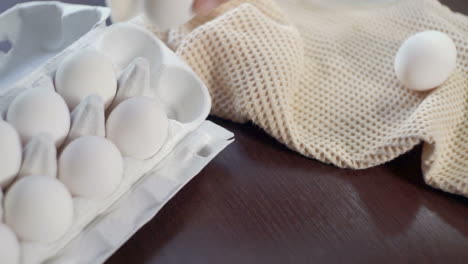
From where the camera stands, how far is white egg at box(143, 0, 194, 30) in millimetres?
519

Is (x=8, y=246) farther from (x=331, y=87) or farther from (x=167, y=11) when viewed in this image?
(x=331, y=87)

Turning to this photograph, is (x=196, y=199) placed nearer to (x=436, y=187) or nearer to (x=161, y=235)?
(x=161, y=235)

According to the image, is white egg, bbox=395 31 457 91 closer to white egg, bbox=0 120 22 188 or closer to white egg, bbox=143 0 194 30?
white egg, bbox=143 0 194 30

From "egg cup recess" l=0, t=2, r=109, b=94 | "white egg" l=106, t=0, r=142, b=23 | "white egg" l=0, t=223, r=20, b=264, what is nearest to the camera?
"white egg" l=0, t=223, r=20, b=264

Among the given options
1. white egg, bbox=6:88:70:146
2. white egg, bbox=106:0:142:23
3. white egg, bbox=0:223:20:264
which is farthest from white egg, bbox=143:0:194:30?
white egg, bbox=0:223:20:264

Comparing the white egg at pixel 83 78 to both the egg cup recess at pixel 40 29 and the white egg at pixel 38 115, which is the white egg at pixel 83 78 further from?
the egg cup recess at pixel 40 29


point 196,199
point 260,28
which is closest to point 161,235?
point 196,199

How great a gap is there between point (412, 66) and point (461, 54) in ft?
0.31

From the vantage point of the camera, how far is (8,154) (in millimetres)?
464

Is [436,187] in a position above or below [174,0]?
below

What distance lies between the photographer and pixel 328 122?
24.8 inches

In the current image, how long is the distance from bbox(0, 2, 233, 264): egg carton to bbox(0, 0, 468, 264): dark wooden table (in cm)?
2

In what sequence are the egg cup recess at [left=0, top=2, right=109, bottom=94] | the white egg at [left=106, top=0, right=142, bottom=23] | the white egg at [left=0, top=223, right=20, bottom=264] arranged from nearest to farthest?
the white egg at [left=0, top=223, right=20, bottom=264] → the white egg at [left=106, top=0, right=142, bottom=23] → the egg cup recess at [left=0, top=2, right=109, bottom=94]

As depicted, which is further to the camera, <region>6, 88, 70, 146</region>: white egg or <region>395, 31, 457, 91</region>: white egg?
<region>395, 31, 457, 91</region>: white egg
